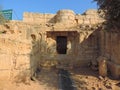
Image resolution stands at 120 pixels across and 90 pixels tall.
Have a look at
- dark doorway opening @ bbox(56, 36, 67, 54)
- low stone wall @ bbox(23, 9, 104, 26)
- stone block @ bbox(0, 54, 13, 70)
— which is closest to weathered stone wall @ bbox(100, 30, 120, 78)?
dark doorway opening @ bbox(56, 36, 67, 54)

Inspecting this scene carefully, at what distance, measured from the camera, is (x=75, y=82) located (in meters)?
→ 11.4

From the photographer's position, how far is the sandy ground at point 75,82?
9391mm

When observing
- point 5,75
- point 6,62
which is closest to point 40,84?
point 5,75

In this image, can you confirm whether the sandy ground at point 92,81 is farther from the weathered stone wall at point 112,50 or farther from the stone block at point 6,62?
the stone block at point 6,62

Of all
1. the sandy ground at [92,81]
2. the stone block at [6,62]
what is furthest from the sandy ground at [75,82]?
the stone block at [6,62]

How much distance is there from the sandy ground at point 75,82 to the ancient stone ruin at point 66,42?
0.56 meters

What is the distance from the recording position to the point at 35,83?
1053cm

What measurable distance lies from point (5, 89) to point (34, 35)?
583 centimetres

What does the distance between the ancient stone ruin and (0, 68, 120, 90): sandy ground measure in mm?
559

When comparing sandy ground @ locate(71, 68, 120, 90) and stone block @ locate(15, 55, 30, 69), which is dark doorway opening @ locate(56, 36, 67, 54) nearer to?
sandy ground @ locate(71, 68, 120, 90)

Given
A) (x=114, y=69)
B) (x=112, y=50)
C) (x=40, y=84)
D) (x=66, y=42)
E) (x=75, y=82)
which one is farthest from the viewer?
(x=66, y=42)

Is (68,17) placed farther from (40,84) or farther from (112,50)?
(40,84)

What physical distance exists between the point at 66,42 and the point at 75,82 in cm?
609

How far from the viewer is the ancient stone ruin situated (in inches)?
442
